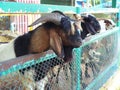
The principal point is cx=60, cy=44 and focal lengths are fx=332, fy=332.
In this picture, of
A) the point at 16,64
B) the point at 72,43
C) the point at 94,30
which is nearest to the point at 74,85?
the point at 94,30

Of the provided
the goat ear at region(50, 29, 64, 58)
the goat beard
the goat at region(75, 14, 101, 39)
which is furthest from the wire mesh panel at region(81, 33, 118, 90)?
the goat ear at region(50, 29, 64, 58)

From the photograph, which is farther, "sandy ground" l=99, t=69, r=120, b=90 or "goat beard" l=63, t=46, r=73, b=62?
"sandy ground" l=99, t=69, r=120, b=90

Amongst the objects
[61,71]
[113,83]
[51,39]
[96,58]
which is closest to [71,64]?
[61,71]

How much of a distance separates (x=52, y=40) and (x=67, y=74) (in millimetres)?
1063

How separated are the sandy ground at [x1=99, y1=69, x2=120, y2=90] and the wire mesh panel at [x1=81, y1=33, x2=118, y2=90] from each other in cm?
35

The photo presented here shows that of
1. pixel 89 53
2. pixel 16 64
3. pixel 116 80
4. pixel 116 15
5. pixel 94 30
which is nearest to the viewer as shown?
pixel 16 64

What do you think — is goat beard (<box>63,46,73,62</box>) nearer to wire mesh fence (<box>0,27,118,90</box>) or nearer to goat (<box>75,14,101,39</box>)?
wire mesh fence (<box>0,27,118,90</box>)

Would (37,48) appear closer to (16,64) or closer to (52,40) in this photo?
(52,40)

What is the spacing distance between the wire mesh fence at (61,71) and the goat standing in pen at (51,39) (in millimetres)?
98

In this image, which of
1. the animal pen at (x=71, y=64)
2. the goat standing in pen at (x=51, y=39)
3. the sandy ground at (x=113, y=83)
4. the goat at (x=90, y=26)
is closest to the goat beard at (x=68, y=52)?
the goat standing in pen at (x=51, y=39)

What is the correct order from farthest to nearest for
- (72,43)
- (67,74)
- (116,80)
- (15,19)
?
1. (15,19)
2. (116,80)
3. (67,74)
4. (72,43)

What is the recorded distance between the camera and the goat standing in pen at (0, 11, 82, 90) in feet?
12.3

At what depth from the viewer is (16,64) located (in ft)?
9.71

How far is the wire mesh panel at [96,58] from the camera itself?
5594mm
